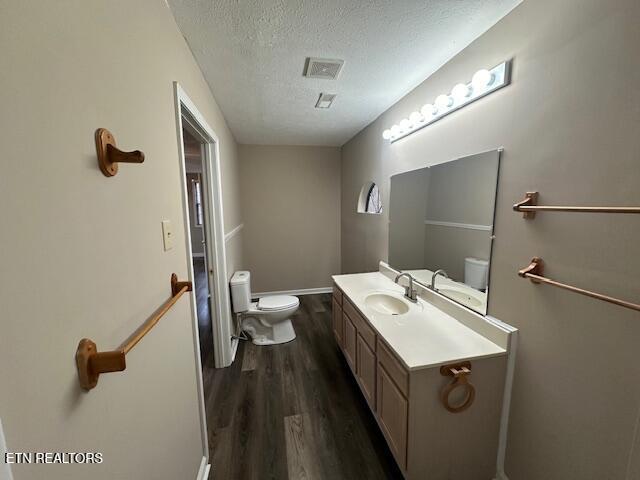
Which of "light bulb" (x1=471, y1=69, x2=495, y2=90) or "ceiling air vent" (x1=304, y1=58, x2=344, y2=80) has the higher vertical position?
"ceiling air vent" (x1=304, y1=58, x2=344, y2=80)

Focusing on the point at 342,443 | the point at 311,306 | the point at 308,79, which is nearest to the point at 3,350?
the point at 342,443

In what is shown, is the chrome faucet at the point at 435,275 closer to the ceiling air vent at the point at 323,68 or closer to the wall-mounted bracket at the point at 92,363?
the ceiling air vent at the point at 323,68

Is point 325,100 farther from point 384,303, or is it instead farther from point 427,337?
point 427,337

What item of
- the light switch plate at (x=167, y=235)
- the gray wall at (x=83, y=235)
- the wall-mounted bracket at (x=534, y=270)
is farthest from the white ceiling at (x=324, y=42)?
the wall-mounted bracket at (x=534, y=270)

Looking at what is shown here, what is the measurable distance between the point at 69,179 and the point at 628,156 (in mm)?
1560

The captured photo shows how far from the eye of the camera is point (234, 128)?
2.92 m

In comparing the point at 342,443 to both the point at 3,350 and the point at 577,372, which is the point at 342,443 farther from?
the point at 3,350

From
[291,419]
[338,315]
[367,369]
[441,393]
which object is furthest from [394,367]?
[338,315]

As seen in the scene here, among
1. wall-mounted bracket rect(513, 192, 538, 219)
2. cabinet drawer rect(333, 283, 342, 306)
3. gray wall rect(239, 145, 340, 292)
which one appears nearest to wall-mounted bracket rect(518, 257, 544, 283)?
wall-mounted bracket rect(513, 192, 538, 219)

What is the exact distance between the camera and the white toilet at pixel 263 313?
2607 mm

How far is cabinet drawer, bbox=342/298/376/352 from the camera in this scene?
1606 millimetres

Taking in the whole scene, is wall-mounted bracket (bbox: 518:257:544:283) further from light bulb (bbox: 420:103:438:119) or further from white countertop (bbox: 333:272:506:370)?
light bulb (bbox: 420:103:438:119)

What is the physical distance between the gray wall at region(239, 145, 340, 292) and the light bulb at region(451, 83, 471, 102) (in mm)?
2514

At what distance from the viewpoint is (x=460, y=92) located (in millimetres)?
1434
